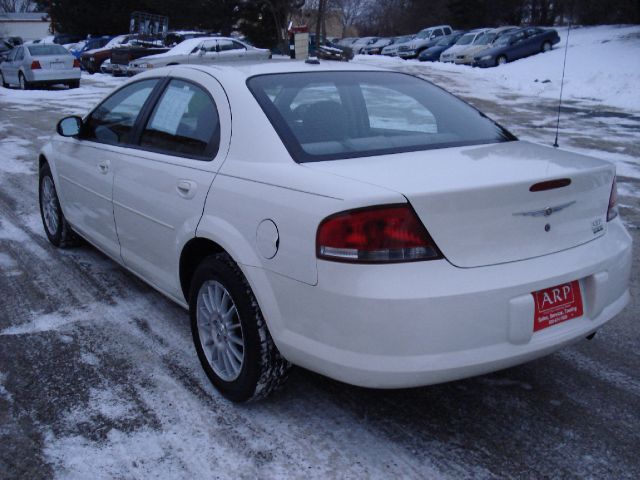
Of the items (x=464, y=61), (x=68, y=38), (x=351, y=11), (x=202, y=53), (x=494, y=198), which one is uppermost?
(x=351, y=11)

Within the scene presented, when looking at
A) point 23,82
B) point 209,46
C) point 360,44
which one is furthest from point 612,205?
point 360,44

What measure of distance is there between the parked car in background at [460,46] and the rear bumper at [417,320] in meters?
28.9

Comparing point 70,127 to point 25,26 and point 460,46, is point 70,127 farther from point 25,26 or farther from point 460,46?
point 25,26

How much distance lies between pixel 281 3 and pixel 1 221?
112 feet

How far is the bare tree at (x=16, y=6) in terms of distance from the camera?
290 feet

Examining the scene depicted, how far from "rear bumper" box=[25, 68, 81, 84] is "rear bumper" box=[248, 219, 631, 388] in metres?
21.2

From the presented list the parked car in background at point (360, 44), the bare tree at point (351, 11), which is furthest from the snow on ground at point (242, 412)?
the bare tree at point (351, 11)

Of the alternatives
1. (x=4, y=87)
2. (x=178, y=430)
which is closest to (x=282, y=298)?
(x=178, y=430)

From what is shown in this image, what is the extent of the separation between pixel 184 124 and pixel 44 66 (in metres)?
20.0

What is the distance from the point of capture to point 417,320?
2.39 meters

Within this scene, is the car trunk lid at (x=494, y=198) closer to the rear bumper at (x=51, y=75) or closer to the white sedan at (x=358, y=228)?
the white sedan at (x=358, y=228)

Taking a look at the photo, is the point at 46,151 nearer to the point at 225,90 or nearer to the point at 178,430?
the point at 225,90

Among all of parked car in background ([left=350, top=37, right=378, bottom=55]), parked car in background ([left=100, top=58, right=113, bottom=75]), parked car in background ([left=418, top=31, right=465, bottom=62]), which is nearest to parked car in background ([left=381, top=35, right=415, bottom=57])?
parked car in background ([left=418, top=31, right=465, bottom=62])

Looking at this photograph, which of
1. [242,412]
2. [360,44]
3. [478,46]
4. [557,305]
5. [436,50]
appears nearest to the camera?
[557,305]
